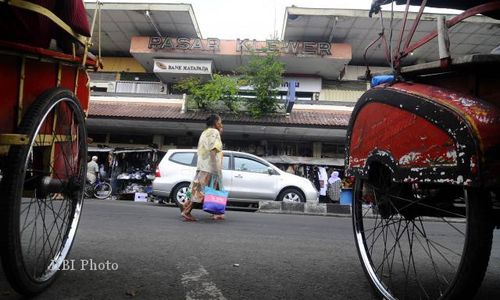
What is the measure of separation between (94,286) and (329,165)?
45.0 ft

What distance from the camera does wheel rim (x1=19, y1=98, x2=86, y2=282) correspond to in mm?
2251

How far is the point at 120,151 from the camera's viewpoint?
15281 mm

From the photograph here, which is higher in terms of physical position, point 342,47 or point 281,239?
point 342,47

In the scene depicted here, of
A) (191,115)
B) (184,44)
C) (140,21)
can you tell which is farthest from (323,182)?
(140,21)

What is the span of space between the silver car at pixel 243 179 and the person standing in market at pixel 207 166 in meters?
4.23

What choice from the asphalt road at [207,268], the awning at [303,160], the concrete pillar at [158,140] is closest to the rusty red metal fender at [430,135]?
the asphalt road at [207,268]

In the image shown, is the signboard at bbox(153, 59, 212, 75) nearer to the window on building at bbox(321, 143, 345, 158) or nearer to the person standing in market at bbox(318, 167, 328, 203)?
the window on building at bbox(321, 143, 345, 158)

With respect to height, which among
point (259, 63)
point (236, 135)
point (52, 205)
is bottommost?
point (52, 205)

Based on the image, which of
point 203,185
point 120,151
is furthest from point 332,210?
point 120,151

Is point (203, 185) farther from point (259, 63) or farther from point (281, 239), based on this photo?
point (259, 63)

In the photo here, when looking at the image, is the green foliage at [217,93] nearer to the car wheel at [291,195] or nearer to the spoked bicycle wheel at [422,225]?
the car wheel at [291,195]

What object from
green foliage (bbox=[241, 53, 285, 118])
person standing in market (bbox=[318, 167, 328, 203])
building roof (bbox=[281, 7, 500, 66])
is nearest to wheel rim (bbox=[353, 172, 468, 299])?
person standing in market (bbox=[318, 167, 328, 203])

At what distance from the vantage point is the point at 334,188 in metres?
14.4

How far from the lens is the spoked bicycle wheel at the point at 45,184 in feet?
5.30
